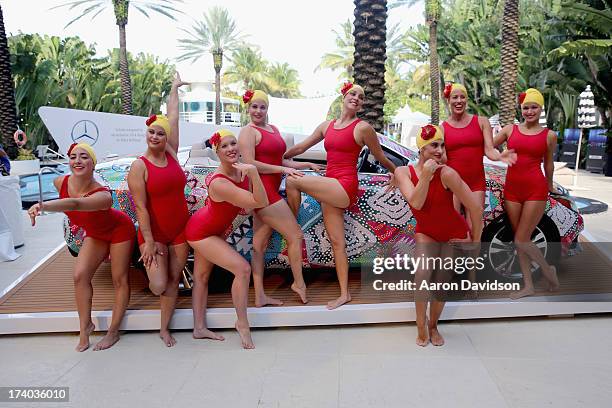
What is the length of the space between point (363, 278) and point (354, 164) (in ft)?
3.68

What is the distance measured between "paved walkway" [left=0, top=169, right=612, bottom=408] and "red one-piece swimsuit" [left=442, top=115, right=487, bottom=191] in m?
1.17

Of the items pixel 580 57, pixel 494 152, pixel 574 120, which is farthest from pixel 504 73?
pixel 494 152

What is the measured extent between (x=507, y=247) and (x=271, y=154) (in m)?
2.14

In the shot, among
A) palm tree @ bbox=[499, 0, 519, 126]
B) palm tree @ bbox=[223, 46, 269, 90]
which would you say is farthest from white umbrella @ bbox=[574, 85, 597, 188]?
palm tree @ bbox=[223, 46, 269, 90]

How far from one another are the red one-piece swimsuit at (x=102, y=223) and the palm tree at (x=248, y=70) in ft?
232

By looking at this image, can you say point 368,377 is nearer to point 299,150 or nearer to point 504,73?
point 299,150

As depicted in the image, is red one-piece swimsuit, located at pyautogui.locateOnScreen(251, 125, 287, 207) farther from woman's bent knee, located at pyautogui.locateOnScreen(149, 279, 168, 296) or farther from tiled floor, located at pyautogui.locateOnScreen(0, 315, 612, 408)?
tiled floor, located at pyautogui.locateOnScreen(0, 315, 612, 408)

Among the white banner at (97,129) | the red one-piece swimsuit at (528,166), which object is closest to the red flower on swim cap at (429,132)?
the red one-piece swimsuit at (528,166)

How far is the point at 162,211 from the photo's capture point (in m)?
3.57

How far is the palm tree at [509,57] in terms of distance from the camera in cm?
1331

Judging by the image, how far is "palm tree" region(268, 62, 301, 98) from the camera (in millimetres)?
78188

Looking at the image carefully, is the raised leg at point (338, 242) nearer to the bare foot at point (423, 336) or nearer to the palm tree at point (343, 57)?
the bare foot at point (423, 336)

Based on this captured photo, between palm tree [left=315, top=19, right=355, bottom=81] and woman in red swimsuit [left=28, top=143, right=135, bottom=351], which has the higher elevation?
palm tree [left=315, top=19, right=355, bottom=81]

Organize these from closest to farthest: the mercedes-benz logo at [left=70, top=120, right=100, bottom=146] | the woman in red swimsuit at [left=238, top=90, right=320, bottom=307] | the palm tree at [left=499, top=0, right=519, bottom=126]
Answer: the woman in red swimsuit at [left=238, top=90, right=320, bottom=307], the mercedes-benz logo at [left=70, top=120, right=100, bottom=146], the palm tree at [left=499, top=0, right=519, bottom=126]
